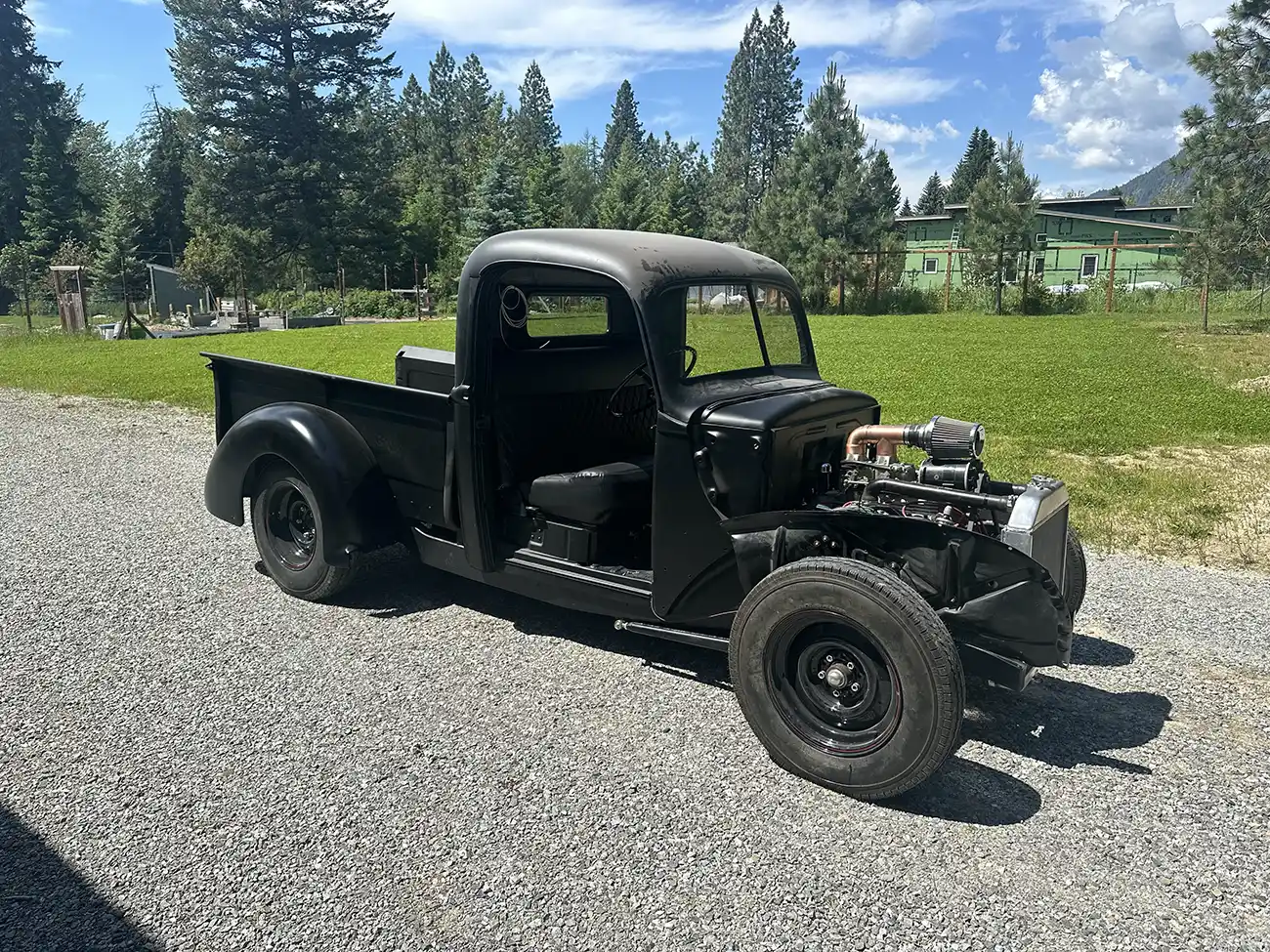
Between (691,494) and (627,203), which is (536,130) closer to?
(627,203)

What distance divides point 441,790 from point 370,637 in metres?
1.53

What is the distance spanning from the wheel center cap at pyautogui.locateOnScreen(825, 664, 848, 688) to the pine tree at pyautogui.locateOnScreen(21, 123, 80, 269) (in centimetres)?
5179

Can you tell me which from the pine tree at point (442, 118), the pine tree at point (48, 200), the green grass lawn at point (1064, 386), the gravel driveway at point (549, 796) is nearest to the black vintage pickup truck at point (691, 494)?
the gravel driveway at point (549, 796)

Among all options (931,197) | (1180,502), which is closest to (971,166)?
(931,197)

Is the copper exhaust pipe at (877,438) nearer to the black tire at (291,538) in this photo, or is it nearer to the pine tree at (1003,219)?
the black tire at (291,538)

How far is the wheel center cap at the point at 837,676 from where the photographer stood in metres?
3.19

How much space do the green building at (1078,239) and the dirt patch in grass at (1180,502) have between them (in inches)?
1019

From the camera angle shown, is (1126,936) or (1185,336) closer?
(1126,936)

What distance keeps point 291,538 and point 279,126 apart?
45.8 m

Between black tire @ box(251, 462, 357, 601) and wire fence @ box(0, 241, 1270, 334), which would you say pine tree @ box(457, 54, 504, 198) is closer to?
wire fence @ box(0, 241, 1270, 334)

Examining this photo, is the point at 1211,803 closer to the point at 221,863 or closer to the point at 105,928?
the point at 221,863

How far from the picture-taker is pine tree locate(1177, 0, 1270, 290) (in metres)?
20.0

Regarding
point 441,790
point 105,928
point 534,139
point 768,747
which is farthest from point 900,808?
point 534,139

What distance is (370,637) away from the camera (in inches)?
179
